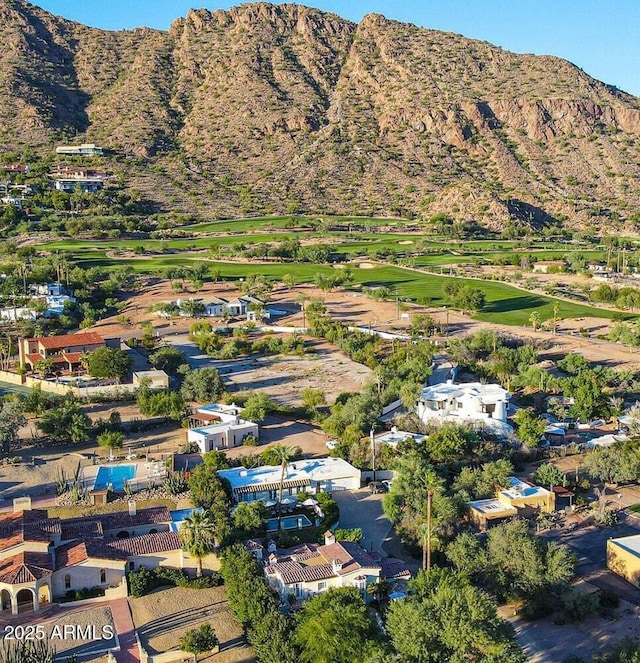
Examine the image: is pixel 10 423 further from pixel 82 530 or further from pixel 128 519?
pixel 82 530

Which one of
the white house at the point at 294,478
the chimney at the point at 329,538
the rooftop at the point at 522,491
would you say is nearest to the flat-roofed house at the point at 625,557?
the rooftop at the point at 522,491

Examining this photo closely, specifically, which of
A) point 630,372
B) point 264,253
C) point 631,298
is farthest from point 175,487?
point 264,253

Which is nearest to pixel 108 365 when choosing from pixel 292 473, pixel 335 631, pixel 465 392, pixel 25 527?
pixel 292 473

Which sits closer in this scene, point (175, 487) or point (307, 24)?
point (175, 487)

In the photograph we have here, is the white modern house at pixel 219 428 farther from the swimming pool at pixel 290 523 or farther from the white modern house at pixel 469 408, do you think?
the white modern house at pixel 469 408

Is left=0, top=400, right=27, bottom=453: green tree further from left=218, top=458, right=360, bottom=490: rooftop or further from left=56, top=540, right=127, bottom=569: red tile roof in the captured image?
left=56, top=540, right=127, bottom=569: red tile roof

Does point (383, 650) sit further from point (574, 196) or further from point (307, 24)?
point (307, 24)
